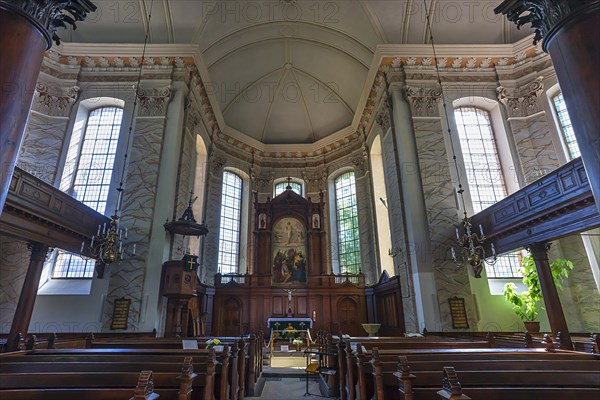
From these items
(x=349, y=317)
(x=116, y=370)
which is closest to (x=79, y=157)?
(x=116, y=370)

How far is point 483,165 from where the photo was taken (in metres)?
11.8

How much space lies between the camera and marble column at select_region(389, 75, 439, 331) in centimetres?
966

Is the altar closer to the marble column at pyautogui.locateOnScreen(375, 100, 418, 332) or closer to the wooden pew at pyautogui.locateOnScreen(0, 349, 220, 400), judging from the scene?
the marble column at pyautogui.locateOnScreen(375, 100, 418, 332)

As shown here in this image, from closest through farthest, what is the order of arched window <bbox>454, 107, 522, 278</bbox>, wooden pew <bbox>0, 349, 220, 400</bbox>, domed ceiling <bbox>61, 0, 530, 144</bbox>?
wooden pew <bbox>0, 349, 220, 400</bbox> < arched window <bbox>454, 107, 522, 278</bbox> < domed ceiling <bbox>61, 0, 530, 144</bbox>

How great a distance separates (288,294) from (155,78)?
9719 millimetres

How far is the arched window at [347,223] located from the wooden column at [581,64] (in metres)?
13.2

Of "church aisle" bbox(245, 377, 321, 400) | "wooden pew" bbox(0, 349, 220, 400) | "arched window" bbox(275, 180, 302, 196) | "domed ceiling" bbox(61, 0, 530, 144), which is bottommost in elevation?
"church aisle" bbox(245, 377, 321, 400)

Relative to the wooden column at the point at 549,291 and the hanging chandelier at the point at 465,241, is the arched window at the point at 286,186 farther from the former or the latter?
the wooden column at the point at 549,291

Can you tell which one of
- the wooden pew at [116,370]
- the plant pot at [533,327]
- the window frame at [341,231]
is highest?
the window frame at [341,231]

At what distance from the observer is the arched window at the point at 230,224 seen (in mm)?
15742

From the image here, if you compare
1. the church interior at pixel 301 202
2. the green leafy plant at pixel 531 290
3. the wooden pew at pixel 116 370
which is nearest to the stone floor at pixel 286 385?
the church interior at pixel 301 202

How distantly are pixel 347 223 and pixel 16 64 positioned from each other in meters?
15.0

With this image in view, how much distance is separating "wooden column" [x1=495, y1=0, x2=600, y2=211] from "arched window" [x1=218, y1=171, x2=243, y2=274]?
46.4 ft

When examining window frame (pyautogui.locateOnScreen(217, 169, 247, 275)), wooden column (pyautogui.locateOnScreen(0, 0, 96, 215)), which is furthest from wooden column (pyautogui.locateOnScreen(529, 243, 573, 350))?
window frame (pyautogui.locateOnScreen(217, 169, 247, 275))
